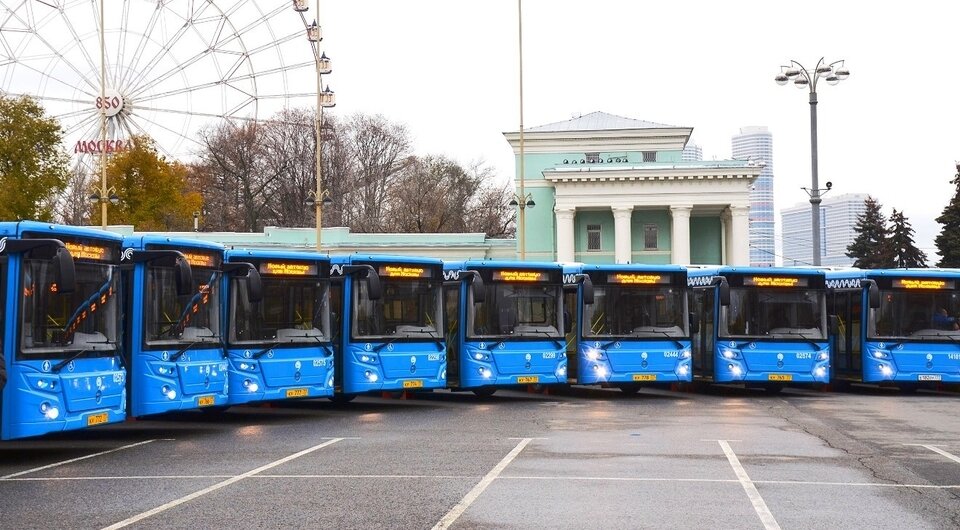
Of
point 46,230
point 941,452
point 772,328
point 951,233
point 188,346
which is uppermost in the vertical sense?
point 951,233

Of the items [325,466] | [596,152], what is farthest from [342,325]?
[596,152]

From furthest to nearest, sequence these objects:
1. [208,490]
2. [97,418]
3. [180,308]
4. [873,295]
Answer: [873,295], [180,308], [97,418], [208,490]

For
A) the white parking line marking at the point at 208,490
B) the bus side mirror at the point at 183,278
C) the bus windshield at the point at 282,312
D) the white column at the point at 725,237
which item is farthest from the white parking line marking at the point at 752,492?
the white column at the point at 725,237

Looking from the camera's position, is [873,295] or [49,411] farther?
[873,295]

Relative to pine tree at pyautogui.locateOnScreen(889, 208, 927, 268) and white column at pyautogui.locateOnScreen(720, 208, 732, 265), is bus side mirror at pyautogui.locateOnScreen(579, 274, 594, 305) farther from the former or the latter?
pine tree at pyautogui.locateOnScreen(889, 208, 927, 268)

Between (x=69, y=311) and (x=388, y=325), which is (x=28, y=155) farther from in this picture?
(x=69, y=311)

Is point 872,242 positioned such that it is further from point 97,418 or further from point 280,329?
point 97,418

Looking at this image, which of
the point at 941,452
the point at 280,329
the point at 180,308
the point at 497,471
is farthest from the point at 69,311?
the point at 941,452

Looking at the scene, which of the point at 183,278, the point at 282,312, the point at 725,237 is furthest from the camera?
the point at 725,237

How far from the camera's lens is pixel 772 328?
27.4m

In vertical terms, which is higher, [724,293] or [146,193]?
[146,193]

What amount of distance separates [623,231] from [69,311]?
62972 millimetres

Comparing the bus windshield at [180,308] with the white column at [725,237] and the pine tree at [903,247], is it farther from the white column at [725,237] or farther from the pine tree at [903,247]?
the pine tree at [903,247]

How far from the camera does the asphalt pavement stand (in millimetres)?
10492
